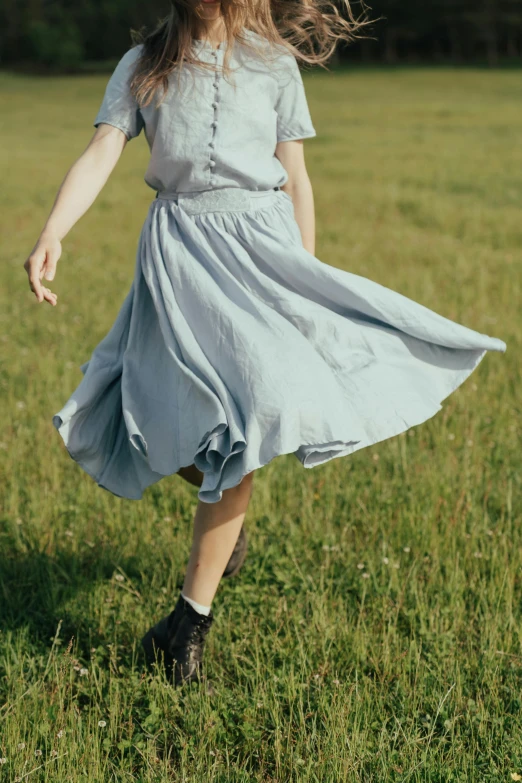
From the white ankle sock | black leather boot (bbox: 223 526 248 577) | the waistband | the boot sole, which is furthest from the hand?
black leather boot (bbox: 223 526 248 577)

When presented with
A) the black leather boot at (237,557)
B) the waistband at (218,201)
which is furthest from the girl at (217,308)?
the black leather boot at (237,557)

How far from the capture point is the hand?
7.64ft

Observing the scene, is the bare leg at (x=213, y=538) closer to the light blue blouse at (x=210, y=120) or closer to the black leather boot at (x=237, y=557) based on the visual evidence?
the black leather boot at (x=237, y=557)

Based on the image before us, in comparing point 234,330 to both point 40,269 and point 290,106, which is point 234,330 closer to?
point 40,269

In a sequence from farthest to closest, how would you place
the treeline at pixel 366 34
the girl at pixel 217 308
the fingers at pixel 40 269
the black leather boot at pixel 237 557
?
the treeline at pixel 366 34
the black leather boot at pixel 237 557
the girl at pixel 217 308
the fingers at pixel 40 269

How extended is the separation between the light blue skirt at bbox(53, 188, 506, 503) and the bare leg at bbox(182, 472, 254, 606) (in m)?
0.20

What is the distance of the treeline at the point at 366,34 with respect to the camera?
5975cm

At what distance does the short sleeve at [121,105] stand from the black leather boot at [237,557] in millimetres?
1371

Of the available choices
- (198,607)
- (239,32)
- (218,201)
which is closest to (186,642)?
(198,607)

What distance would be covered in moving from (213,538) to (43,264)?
0.89m

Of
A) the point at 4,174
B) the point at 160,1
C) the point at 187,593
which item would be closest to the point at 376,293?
the point at 187,593

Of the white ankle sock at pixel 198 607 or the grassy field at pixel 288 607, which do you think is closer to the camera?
the grassy field at pixel 288 607

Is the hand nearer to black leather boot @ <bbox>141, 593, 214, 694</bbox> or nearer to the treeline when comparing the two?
black leather boot @ <bbox>141, 593, 214, 694</bbox>

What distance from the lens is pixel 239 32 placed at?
8.92 ft
